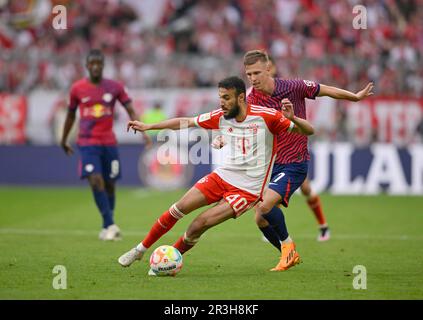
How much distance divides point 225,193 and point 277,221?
86cm

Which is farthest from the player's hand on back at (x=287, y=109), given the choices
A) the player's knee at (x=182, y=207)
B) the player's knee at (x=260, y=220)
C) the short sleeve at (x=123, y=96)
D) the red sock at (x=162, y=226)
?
the short sleeve at (x=123, y=96)

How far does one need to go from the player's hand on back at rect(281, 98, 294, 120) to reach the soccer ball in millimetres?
1885

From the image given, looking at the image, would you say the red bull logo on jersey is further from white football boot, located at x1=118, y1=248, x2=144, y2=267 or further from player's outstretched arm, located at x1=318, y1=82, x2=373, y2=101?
player's outstretched arm, located at x1=318, y1=82, x2=373, y2=101

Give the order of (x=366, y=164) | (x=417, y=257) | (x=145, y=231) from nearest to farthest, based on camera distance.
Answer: (x=417, y=257), (x=145, y=231), (x=366, y=164)

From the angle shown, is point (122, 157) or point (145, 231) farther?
point (122, 157)

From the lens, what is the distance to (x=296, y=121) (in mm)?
8648

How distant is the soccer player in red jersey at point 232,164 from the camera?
357 inches

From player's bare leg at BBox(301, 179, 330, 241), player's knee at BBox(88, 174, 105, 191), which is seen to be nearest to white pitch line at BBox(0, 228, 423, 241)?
player's bare leg at BBox(301, 179, 330, 241)
